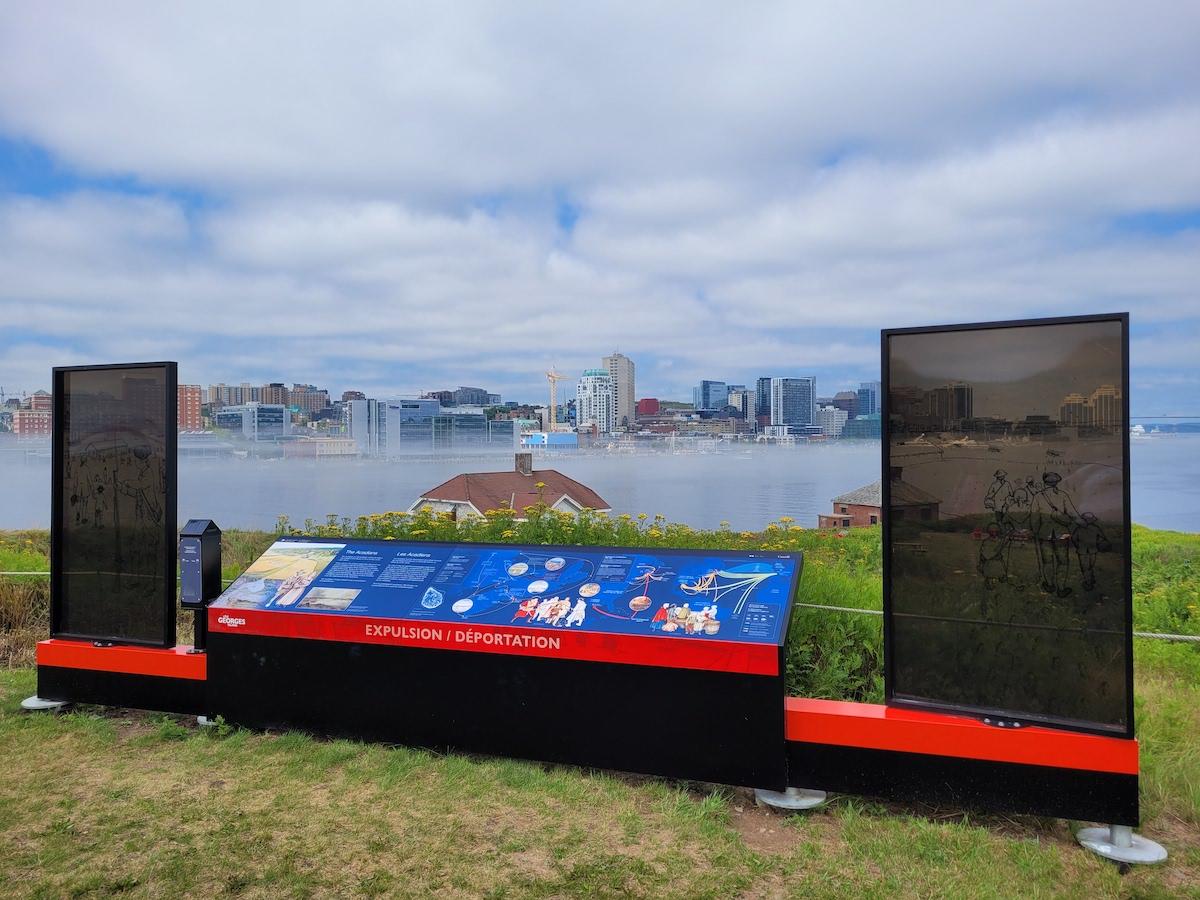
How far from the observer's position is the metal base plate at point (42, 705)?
5.18 m

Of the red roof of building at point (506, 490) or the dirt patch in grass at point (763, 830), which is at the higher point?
the red roof of building at point (506, 490)

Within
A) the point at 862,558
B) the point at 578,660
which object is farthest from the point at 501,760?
the point at 862,558

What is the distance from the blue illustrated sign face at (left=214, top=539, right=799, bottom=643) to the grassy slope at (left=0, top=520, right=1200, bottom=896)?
2.44ft

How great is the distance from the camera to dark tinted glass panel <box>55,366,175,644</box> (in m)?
5.06

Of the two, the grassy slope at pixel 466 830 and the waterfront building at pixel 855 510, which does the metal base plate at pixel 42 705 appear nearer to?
the grassy slope at pixel 466 830

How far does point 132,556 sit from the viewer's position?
521 centimetres

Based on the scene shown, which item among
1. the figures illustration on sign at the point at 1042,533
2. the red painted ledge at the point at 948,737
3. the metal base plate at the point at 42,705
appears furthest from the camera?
the metal base plate at the point at 42,705

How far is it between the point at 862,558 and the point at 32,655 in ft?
23.3

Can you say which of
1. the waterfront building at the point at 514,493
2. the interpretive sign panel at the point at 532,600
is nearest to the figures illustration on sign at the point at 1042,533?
the interpretive sign panel at the point at 532,600

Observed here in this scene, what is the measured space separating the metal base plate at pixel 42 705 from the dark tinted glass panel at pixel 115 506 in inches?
16.9

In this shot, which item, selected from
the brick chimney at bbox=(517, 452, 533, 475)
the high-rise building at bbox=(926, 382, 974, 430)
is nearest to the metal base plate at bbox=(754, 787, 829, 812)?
the high-rise building at bbox=(926, 382, 974, 430)

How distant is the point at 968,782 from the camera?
3596mm

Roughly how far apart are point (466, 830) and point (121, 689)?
2.81 m

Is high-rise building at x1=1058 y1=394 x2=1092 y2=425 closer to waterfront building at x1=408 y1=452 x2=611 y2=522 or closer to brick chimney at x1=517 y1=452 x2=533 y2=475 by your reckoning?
waterfront building at x1=408 y1=452 x2=611 y2=522
